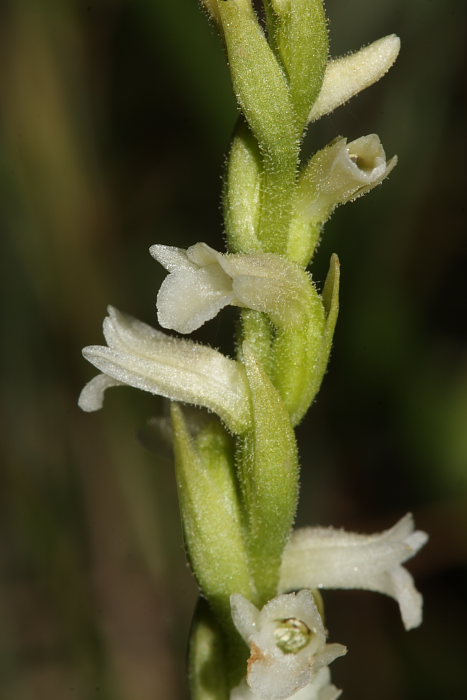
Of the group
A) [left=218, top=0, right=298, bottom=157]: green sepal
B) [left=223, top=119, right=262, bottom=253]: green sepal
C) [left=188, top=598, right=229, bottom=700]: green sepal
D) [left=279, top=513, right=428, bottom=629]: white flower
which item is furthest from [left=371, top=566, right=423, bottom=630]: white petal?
[left=218, top=0, right=298, bottom=157]: green sepal

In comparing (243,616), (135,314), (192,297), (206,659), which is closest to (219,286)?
(192,297)

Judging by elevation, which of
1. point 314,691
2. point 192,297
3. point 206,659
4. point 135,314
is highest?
point 135,314

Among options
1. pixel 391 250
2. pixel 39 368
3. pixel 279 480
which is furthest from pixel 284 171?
pixel 39 368

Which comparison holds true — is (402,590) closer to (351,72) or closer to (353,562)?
(353,562)

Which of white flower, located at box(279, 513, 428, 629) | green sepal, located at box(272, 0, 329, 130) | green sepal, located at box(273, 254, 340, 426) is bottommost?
white flower, located at box(279, 513, 428, 629)

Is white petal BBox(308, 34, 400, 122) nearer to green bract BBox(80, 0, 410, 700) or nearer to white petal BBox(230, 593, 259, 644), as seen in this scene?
green bract BBox(80, 0, 410, 700)
